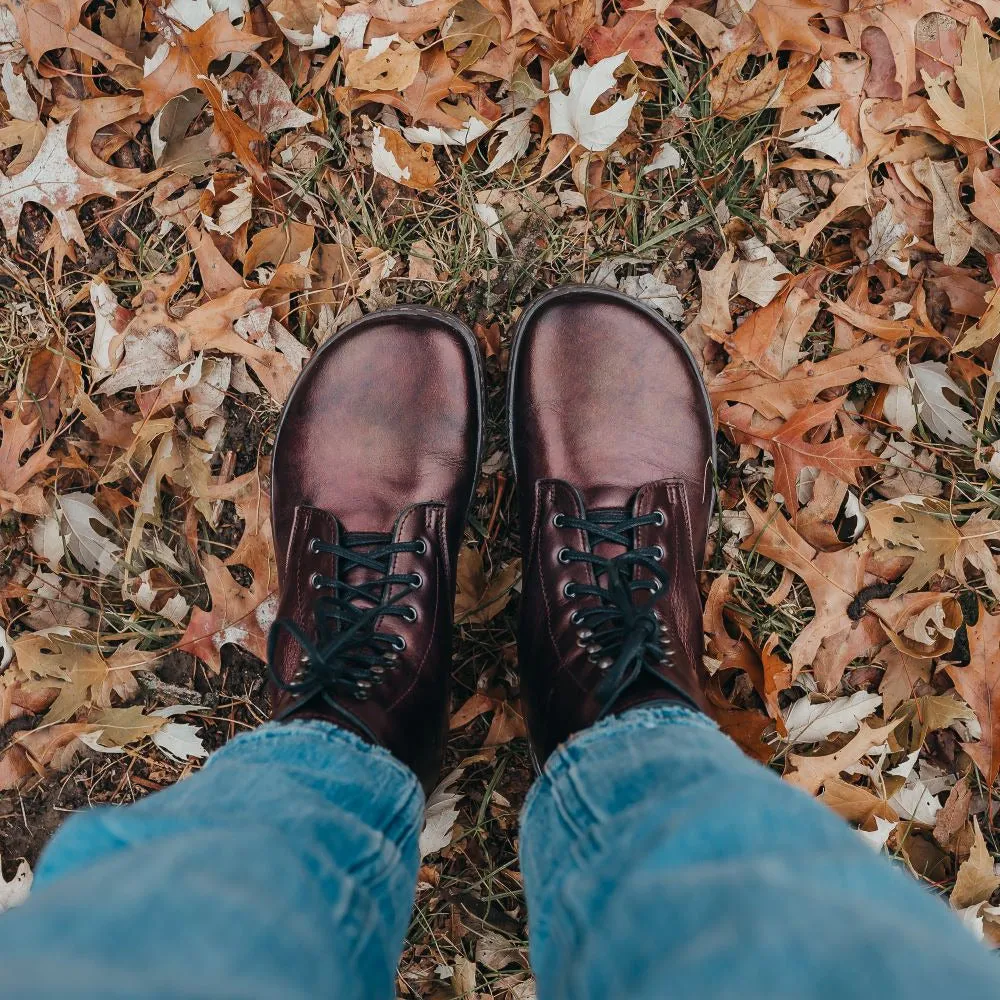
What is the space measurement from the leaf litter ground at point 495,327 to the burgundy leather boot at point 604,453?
0.09 meters

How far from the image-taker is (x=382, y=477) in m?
1.51

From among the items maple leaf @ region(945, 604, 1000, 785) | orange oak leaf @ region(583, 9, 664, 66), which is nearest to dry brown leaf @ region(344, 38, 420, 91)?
orange oak leaf @ region(583, 9, 664, 66)

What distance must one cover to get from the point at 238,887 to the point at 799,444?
4.12 feet

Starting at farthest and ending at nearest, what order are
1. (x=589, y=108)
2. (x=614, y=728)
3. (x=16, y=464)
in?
1. (x=16, y=464)
2. (x=589, y=108)
3. (x=614, y=728)

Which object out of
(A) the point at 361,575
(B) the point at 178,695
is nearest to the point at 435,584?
(A) the point at 361,575

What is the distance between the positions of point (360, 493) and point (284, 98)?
0.81 meters

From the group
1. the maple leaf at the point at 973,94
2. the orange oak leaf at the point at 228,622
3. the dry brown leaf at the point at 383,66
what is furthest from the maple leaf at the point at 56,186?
the maple leaf at the point at 973,94

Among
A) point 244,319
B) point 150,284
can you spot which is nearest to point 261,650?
point 244,319

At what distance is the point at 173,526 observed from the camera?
159cm

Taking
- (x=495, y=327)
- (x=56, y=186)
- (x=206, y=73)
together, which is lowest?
(x=495, y=327)

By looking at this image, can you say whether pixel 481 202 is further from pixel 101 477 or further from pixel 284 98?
pixel 101 477

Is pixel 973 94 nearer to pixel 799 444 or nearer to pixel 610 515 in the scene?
pixel 799 444

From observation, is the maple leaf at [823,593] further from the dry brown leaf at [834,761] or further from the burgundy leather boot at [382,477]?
the burgundy leather boot at [382,477]

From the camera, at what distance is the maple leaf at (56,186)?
1.51m
